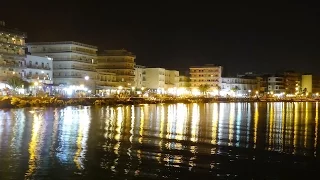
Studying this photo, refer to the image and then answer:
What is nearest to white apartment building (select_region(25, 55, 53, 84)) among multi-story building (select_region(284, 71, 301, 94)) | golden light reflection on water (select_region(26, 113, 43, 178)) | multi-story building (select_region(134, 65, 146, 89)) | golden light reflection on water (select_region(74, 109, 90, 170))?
multi-story building (select_region(134, 65, 146, 89))

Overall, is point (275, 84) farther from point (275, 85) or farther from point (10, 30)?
point (10, 30)

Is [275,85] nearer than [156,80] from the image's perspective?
No

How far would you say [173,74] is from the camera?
458 ft

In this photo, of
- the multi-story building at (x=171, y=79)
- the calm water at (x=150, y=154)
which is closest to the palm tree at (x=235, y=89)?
the multi-story building at (x=171, y=79)

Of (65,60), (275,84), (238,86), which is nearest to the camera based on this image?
(65,60)

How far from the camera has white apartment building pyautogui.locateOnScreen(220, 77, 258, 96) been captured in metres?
155

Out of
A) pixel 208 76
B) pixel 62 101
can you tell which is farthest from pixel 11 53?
pixel 208 76

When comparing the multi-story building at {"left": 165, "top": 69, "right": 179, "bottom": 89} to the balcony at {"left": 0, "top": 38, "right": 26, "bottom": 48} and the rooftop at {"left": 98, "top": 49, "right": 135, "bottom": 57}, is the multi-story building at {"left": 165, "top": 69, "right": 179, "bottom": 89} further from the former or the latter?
the balcony at {"left": 0, "top": 38, "right": 26, "bottom": 48}

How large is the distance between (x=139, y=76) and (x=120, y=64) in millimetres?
12668

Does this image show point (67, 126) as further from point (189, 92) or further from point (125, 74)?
point (189, 92)

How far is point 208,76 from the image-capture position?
150875 millimetres

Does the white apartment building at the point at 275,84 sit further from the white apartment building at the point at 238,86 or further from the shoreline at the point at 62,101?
the shoreline at the point at 62,101

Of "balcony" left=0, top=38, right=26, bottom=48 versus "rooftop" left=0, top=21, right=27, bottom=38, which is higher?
"rooftop" left=0, top=21, right=27, bottom=38

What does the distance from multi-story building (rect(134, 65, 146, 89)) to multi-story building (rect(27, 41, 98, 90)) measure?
27008 millimetres
